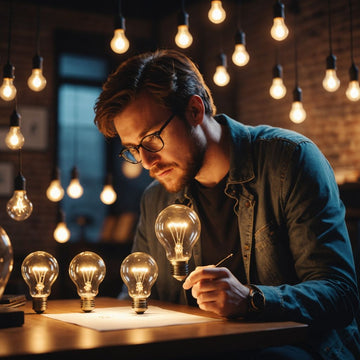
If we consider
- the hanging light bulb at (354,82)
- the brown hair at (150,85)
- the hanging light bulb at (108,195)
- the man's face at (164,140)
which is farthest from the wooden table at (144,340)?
the hanging light bulb at (108,195)

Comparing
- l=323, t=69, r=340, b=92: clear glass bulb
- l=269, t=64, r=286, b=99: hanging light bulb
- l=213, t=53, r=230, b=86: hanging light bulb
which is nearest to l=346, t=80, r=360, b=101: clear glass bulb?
l=323, t=69, r=340, b=92: clear glass bulb

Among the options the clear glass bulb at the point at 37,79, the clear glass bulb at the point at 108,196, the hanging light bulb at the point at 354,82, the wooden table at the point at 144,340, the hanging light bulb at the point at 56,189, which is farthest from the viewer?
the clear glass bulb at the point at 108,196

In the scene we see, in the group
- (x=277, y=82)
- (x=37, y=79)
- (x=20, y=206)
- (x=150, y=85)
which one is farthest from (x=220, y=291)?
(x=277, y=82)

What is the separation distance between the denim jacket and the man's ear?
0.14m

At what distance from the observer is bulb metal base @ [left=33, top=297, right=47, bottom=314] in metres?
1.99

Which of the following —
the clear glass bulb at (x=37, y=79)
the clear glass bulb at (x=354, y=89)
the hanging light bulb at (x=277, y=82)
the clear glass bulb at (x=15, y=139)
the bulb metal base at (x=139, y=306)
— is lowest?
the bulb metal base at (x=139, y=306)

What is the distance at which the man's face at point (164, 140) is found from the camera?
2203 mm

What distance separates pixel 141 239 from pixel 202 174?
0.47 metres

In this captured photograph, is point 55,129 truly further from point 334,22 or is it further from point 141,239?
point 141,239

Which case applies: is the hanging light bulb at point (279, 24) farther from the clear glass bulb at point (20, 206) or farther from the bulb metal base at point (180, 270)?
the bulb metal base at point (180, 270)

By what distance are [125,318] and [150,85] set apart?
37.0 inches

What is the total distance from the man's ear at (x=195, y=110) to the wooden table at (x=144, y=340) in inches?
37.8

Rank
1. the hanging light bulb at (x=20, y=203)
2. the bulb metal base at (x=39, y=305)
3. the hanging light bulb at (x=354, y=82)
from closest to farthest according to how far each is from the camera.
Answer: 1. the bulb metal base at (x=39, y=305)
2. the hanging light bulb at (x=20, y=203)
3. the hanging light bulb at (x=354, y=82)

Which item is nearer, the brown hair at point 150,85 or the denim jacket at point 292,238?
the denim jacket at point 292,238
